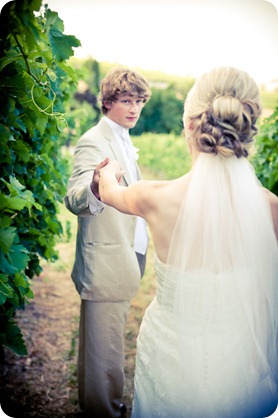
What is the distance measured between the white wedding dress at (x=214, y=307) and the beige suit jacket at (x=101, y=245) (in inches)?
30.6

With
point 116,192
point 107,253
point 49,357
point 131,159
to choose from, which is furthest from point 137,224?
point 49,357

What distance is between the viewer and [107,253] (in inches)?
115

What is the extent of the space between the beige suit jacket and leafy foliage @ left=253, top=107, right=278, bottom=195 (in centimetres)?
123

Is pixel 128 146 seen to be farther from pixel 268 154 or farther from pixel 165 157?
pixel 165 157

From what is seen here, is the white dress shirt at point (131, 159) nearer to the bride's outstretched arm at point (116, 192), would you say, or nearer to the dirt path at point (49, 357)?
the bride's outstretched arm at point (116, 192)

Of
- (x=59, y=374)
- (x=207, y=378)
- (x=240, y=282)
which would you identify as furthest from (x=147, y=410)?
(x=59, y=374)

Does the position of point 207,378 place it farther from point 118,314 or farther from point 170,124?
point 170,124

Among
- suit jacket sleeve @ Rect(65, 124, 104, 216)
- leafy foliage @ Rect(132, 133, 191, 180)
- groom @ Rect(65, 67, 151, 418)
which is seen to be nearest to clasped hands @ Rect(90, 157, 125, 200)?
suit jacket sleeve @ Rect(65, 124, 104, 216)

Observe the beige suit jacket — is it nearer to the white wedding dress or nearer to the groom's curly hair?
the groom's curly hair

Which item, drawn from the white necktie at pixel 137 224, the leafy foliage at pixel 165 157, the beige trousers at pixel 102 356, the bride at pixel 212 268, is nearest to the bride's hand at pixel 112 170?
the bride at pixel 212 268

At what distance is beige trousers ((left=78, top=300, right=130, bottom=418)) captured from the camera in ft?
9.93

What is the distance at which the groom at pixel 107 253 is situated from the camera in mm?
2920

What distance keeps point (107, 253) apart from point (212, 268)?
1080 millimetres

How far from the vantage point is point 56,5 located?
231 cm
